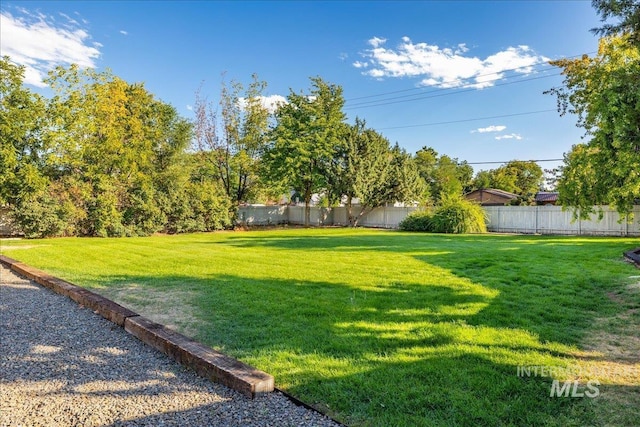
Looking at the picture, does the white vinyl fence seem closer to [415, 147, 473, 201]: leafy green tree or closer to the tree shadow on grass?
the tree shadow on grass

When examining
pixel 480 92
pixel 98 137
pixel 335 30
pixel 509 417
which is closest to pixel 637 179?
pixel 509 417

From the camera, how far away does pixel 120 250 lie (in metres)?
10.9

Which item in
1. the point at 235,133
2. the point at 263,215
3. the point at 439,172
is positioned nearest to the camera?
the point at 235,133

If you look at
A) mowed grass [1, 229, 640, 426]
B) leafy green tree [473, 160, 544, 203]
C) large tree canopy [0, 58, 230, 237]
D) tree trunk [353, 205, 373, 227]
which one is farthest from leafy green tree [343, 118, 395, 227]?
leafy green tree [473, 160, 544, 203]

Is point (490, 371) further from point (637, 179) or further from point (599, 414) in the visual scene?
point (637, 179)

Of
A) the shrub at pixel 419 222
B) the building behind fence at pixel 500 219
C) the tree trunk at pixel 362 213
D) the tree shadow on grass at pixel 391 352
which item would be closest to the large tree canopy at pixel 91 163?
the building behind fence at pixel 500 219

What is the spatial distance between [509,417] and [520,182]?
51168mm

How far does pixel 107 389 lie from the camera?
103 inches

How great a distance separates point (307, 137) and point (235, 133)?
4501 millimetres

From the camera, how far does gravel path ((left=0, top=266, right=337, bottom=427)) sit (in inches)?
87.3

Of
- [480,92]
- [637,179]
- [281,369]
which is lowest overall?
[281,369]

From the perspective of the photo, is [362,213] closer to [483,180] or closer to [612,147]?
[612,147]

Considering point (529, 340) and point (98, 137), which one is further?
point (98, 137)

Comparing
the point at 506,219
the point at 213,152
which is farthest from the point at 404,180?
the point at 213,152
